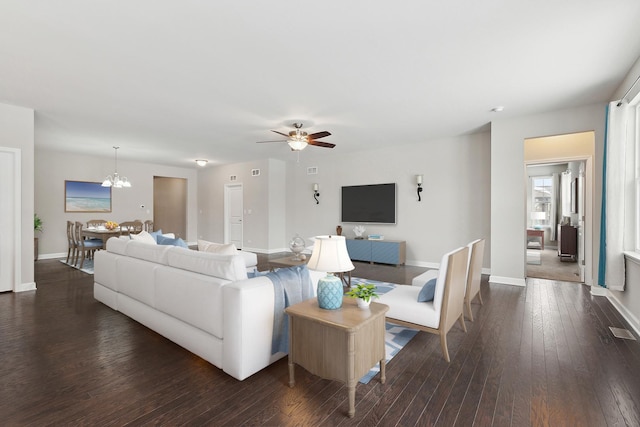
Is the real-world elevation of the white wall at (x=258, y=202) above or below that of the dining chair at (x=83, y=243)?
above

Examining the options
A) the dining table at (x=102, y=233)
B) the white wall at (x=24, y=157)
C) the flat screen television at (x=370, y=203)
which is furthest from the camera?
the flat screen television at (x=370, y=203)

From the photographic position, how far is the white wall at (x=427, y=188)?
19.1ft

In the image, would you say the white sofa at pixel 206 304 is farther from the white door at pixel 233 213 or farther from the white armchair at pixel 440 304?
the white door at pixel 233 213

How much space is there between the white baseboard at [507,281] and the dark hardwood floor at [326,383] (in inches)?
58.1

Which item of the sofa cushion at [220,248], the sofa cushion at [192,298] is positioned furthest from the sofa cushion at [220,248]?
the sofa cushion at [192,298]

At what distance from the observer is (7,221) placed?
4.34m

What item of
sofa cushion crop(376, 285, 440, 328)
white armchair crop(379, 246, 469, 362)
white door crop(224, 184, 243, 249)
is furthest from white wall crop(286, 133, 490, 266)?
sofa cushion crop(376, 285, 440, 328)

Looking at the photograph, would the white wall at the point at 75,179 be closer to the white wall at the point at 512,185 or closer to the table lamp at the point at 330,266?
the table lamp at the point at 330,266

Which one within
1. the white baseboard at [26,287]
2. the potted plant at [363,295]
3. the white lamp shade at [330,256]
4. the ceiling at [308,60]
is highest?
the ceiling at [308,60]

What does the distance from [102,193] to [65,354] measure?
272 inches

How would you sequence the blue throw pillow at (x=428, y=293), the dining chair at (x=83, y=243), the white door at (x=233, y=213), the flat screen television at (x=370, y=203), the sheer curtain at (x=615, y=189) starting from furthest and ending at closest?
the white door at (x=233, y=213) < the flat screen television at (x=370, y=203) < the dining chair at (x=83, y=243) < the sheer curtain at (x=615, y=189) < the blue throw pillow at (x=428, y=293)

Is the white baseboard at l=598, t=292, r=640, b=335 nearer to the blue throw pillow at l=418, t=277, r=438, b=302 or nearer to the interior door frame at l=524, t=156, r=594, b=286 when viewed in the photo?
the interior door frame at l=524, t=156, r=594, b=286

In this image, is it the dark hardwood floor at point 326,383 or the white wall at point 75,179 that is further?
the white wall at point 75,179

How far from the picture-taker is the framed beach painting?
7.66m
